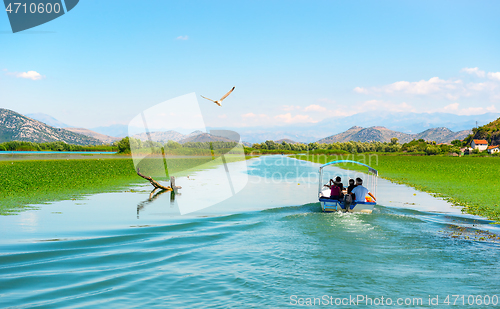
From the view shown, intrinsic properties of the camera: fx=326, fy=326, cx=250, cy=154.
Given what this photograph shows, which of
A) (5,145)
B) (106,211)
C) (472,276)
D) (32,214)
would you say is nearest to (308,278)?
(472,276)

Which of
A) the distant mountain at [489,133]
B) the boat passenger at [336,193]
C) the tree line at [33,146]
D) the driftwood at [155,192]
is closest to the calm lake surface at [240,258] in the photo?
the boat passenger at [336,193]

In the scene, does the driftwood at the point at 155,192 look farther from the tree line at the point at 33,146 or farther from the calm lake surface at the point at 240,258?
the tree line at the point at 33,146

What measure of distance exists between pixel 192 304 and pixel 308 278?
3095 mm

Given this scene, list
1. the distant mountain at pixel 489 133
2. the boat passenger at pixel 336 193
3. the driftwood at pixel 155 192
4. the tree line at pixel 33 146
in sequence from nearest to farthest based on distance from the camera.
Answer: the boat passenger at pixel 336 193 < the driftwood at pixel 155 192 < the tree line at pixel 33 146 < the distant mountain at pixel 489 133

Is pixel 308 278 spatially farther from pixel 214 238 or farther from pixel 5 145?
pixel 5 145

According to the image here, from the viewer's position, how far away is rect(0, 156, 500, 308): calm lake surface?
7391 mm

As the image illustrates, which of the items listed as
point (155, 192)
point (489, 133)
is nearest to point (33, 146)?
point (155, 192)

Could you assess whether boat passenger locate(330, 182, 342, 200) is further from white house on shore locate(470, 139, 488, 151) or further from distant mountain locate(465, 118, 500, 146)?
distant mountain locate(465, 118, 500, 146)

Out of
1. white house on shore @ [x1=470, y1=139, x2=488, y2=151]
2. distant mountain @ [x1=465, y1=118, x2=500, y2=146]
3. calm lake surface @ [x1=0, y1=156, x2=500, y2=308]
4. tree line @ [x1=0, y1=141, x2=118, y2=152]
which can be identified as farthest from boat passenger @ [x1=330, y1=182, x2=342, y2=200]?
distant mountain @ [x1=465, y1=118, x2=500, y2=146]

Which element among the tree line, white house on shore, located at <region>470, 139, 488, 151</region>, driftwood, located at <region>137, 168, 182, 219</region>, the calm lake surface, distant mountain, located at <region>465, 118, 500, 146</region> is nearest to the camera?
the calm lake surface

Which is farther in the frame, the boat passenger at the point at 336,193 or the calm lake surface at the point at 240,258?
the boat passenger at the point at 336,193

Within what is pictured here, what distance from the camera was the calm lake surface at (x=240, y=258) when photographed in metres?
7.39

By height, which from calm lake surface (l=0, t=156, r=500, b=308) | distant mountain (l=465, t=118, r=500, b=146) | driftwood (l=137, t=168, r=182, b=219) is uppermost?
distant mountain (l=465, t=118, r=500, b=146)

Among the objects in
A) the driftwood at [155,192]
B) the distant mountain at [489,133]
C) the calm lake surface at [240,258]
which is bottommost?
the calm lake surface at [240,258]
